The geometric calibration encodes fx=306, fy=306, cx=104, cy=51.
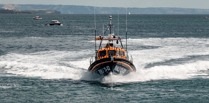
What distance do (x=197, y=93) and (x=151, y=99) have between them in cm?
488

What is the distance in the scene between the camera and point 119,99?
87.7 feet

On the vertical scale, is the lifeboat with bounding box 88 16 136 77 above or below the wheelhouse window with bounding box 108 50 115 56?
below

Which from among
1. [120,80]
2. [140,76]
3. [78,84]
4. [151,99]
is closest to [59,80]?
[78,84]

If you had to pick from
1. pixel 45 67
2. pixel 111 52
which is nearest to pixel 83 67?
pixel 45 67

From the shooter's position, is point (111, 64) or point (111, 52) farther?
point (111, 52)

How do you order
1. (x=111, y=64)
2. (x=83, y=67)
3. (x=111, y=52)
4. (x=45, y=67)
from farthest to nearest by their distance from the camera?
1. (x=83, y=67)
2. (x=45, y=67)
3. (x=111, y=52)
4. (x=111, y=64)

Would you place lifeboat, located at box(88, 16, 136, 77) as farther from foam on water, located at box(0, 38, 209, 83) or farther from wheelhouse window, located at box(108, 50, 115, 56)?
foam on water, located at box(0, 38, 209, 83)

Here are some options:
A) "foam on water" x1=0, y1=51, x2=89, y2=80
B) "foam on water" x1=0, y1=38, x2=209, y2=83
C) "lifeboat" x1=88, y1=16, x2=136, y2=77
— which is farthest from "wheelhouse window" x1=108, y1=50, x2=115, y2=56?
"foam on water" x1=0, y1=51, x2=89, y2=80

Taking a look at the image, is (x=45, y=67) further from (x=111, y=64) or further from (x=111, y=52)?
(x=111, y=64)

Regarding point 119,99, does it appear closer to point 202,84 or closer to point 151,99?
point 151,99

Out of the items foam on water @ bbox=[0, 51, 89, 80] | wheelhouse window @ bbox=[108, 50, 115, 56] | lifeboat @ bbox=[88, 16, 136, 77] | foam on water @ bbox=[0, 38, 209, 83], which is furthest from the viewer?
foam on water @ bbox=[0, 51, 89, 80]

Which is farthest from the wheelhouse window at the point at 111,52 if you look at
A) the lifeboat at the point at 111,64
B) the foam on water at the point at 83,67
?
the foam on water at the point at 83,67

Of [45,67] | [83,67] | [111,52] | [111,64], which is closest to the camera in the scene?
[111,64]

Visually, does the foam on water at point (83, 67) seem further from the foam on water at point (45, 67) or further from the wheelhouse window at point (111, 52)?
the wheelhouse window at point (111, 52)
